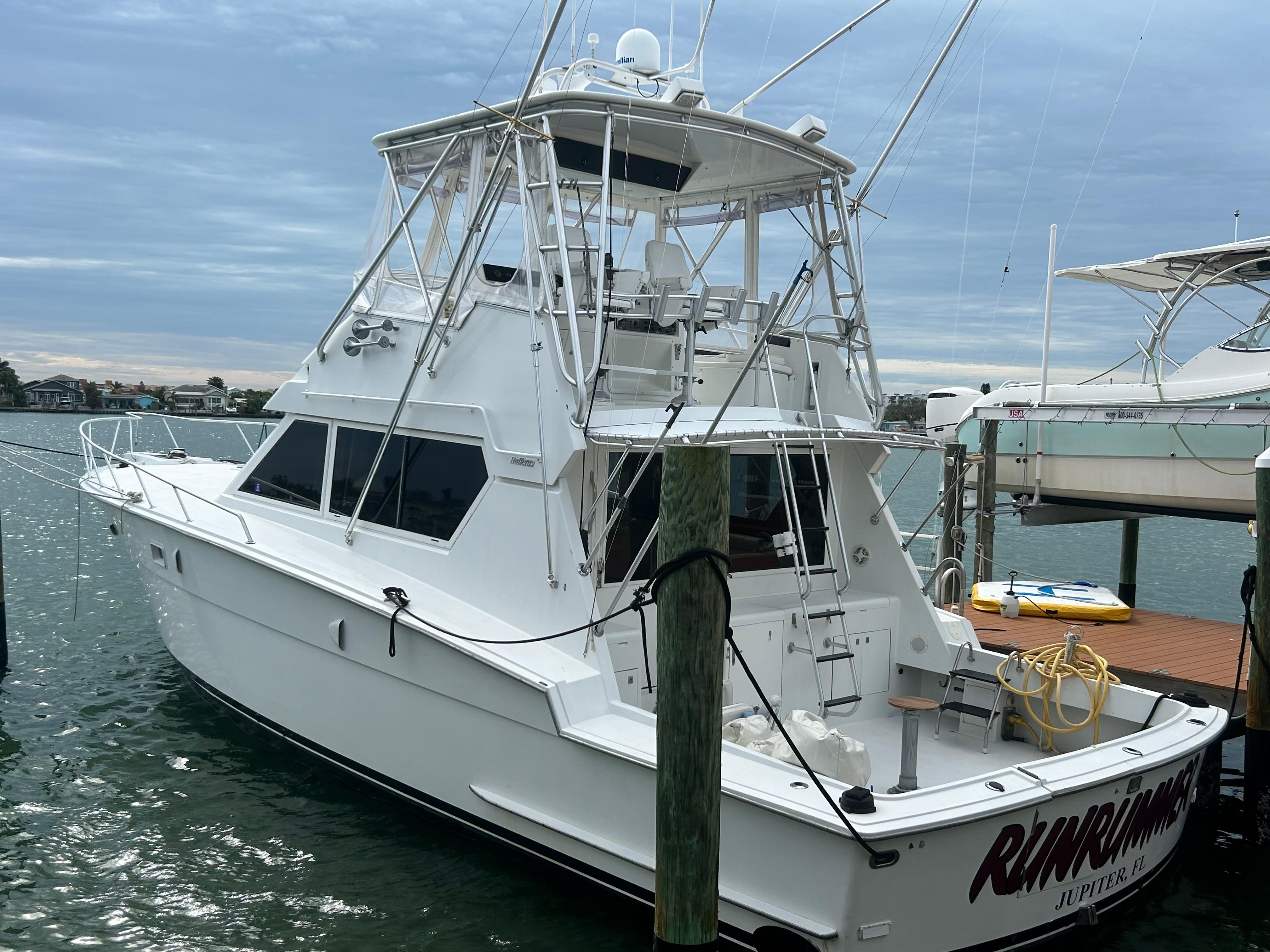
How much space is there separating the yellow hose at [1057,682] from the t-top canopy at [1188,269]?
879cm

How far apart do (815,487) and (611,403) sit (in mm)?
1765

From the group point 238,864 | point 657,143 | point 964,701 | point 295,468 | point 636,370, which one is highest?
point 657,143

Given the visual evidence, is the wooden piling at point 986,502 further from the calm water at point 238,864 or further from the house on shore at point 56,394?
the house on shore at point 56,394

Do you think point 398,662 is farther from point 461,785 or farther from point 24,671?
point 24,671

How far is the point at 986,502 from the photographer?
1291cm

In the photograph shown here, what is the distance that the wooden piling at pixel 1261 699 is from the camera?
267 inches

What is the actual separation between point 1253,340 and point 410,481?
39.6 feet

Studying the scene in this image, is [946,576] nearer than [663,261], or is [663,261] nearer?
[663,261]

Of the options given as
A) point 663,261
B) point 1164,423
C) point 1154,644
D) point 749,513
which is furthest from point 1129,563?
point 663,261

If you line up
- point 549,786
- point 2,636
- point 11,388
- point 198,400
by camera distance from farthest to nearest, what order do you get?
point 11,388 < point 198,400 < point 2,636 < point 549,786

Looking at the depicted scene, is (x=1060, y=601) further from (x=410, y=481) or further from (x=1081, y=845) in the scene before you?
(x=410, y=481)

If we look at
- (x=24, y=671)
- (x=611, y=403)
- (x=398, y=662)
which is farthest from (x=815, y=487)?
(x=24, y=671)

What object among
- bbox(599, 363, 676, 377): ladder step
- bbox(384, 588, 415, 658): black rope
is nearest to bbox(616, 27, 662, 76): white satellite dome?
bbox(599, 363, 676, 377): ladder step

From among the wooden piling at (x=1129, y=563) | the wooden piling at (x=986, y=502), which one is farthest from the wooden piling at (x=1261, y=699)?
the wooden piling at (x=1129, y=563)
